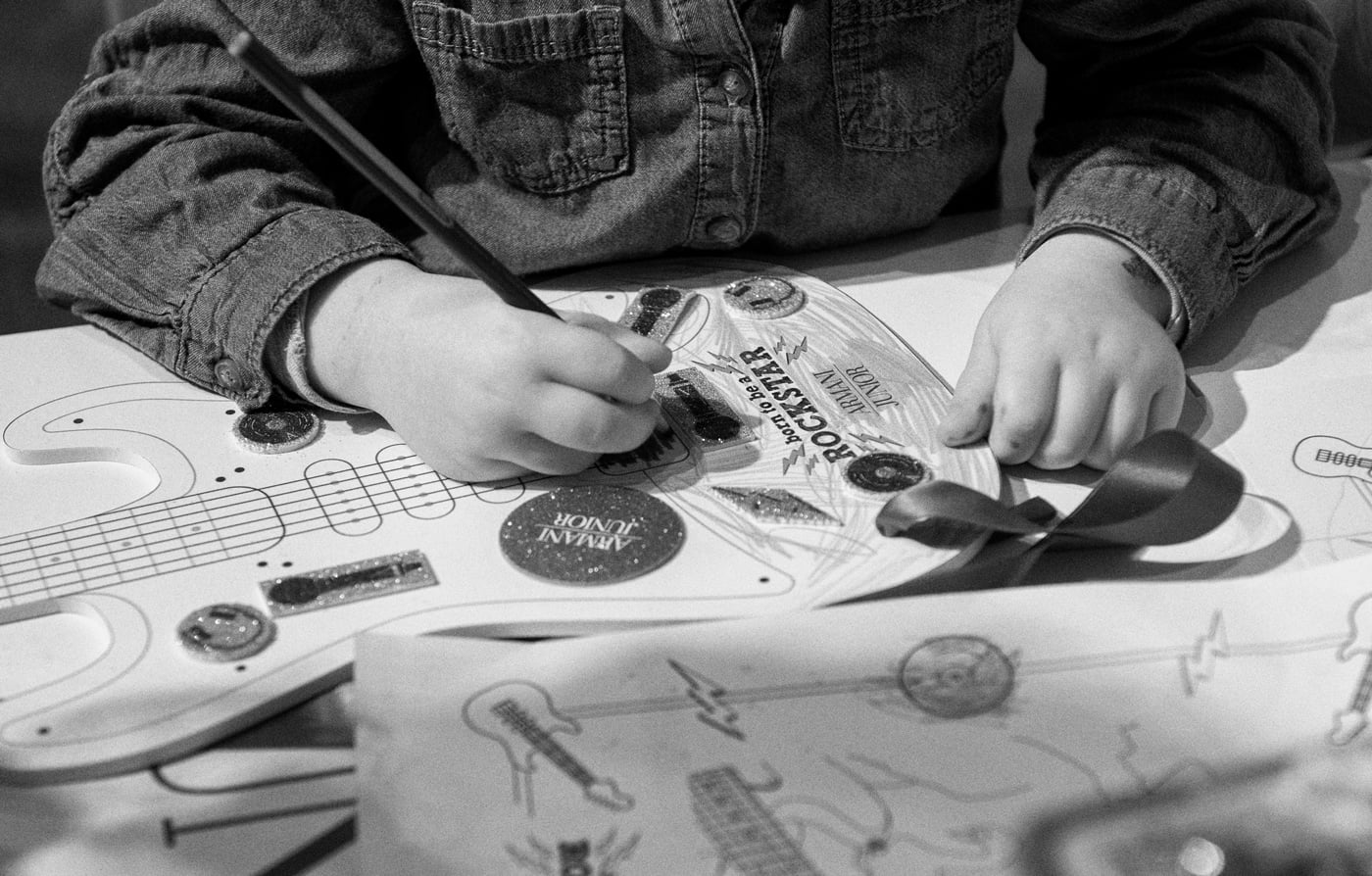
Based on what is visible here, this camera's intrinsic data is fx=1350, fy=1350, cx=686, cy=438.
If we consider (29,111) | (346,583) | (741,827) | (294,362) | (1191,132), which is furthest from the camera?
(29,111)

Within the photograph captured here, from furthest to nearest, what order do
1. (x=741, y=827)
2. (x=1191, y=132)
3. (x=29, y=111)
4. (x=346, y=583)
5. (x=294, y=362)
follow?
Answer: (x=29, y=111) → (x=1191, y=132) → (x=294, y=362) → (x=346, y=583) → (x=741, y=827)

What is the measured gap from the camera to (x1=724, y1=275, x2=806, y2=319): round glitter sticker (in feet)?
2.13

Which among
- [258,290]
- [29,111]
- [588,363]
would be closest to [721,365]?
[588,363]

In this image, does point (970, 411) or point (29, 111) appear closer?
point (970, 411)

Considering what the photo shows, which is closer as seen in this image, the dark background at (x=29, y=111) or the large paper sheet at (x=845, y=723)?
the large paper sheet at (x=845, y=723)

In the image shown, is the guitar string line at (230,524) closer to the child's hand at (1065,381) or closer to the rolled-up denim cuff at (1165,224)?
the child's hand at (1065,381)

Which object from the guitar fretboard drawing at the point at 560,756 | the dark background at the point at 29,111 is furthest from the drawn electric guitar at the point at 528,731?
the dark background at the point at 29,111

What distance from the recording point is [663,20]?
638 mm

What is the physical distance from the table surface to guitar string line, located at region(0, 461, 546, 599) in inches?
1.4

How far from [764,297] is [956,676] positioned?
27 cm

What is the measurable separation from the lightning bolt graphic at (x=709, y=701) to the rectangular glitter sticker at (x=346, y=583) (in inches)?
4.2

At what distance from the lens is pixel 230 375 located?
60 cm

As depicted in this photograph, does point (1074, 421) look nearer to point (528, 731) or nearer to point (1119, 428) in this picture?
point (1119, 428)

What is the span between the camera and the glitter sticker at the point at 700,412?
1.84ft
